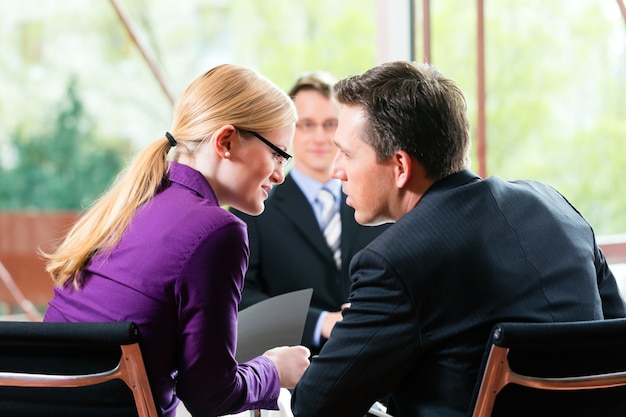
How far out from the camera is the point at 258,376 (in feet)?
4.09

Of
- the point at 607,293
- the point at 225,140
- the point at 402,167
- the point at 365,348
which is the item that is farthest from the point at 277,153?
the point at 607,293

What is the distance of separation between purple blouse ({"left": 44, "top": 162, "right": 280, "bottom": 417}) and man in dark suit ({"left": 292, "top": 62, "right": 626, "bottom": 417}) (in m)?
0.13

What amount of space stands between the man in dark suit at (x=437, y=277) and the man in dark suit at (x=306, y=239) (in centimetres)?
87

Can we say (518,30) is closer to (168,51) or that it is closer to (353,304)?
(168,51)

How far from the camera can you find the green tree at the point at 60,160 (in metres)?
8.05

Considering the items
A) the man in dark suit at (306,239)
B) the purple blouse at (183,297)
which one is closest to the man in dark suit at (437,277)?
the purple blouse at (183,297)

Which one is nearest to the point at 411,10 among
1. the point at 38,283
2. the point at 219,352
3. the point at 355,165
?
the point at 355,165

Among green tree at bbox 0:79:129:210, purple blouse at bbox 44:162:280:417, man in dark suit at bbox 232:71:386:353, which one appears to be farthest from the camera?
green tree at bbox 0:79:129:210

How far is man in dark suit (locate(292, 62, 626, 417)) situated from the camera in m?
1.06

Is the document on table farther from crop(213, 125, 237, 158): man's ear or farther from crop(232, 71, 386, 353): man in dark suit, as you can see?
crop(232, 71, 386, 353): man in dark suit

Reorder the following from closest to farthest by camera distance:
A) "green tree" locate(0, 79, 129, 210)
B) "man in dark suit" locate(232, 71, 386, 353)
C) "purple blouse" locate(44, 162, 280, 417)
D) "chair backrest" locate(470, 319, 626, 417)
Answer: "chair backrest" locate(470, 319, 626, 417) → "purple blouse" locate(44, 162, 280, 417) → "man in dark suit" locate(232, 71, 386, 353) → "green tree" locate(0, 79, 129, 210)

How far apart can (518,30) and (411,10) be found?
4.55 metres

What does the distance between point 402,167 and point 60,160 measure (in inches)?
294

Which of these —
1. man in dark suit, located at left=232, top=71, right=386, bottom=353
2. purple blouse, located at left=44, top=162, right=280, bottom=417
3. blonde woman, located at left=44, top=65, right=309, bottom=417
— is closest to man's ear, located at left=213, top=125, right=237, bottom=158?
blonde woman, located at left=44, top=65, right=309, bottom=417
